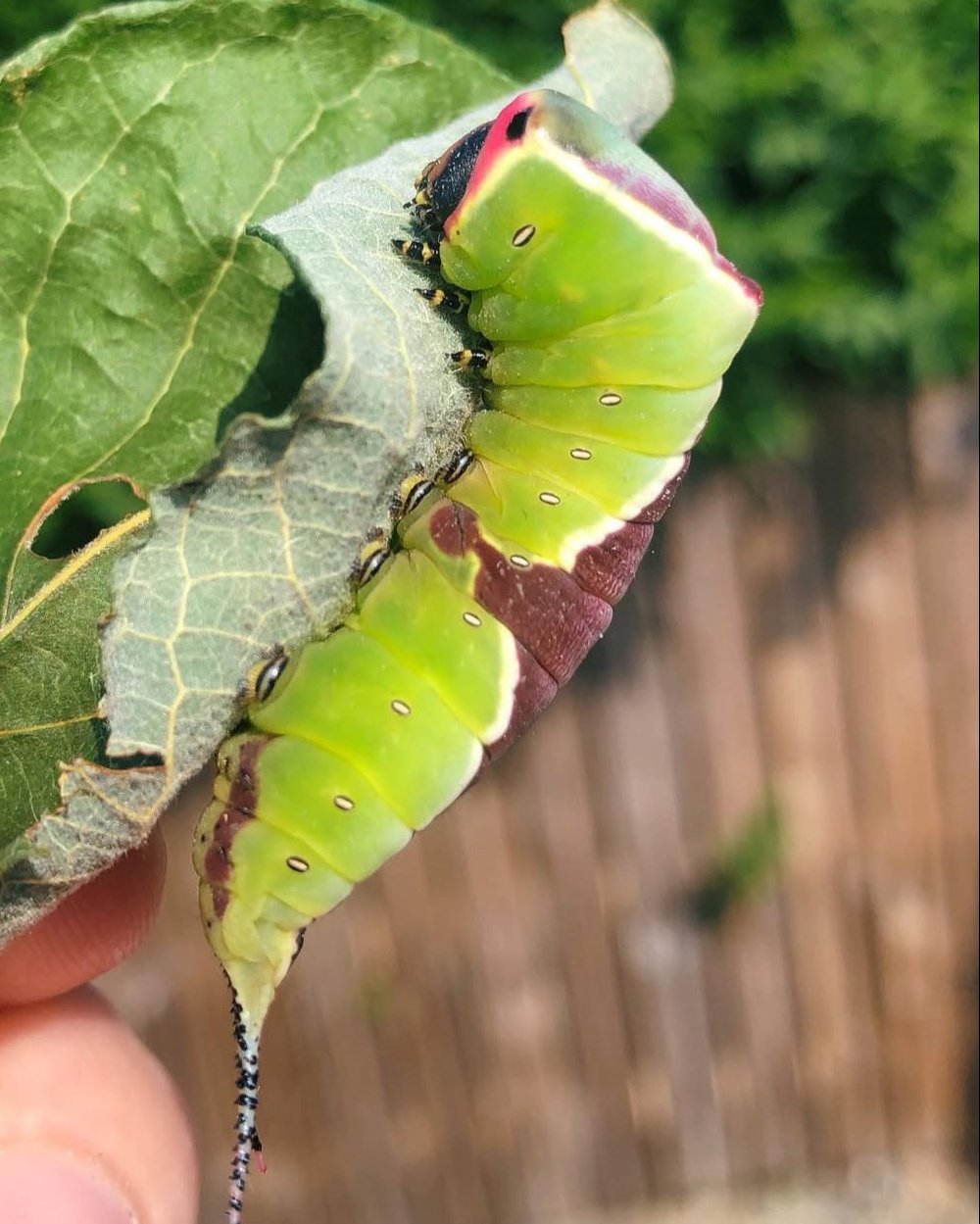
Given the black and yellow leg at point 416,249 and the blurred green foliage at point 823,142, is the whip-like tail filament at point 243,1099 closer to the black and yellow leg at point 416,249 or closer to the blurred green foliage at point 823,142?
the black and yellow leg at point 416,249

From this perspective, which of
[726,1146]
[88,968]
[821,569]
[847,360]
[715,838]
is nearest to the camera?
[88,968]

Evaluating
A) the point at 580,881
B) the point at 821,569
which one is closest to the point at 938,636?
the point at 821,569

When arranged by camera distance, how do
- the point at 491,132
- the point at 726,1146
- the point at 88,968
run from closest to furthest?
the point at 491,132, the point at 88,968, the point at 726,1146

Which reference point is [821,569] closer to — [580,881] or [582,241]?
[580,881]

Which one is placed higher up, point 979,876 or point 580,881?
point 580,881

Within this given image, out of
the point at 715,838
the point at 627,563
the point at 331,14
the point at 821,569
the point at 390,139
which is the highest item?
the point at 331,14

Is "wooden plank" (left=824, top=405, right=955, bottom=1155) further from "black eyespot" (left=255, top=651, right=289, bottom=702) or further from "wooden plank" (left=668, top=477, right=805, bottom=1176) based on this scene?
"black eyespot" (left=255, top=651, right=289, bottom=702)

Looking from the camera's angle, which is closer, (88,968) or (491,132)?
(491,132)

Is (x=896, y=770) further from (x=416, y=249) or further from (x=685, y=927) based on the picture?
(x=416, y=249)
